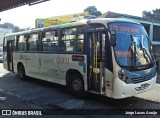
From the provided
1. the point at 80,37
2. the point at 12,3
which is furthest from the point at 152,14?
the point at 80,37

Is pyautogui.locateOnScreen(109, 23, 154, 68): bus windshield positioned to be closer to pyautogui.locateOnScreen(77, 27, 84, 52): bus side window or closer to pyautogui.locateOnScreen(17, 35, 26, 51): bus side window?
pyautogui.locateOnScreen(77, 27, 84, 52): bus side window

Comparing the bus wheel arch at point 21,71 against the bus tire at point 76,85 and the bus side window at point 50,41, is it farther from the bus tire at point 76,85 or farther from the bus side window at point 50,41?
the bus tire at point 76,85

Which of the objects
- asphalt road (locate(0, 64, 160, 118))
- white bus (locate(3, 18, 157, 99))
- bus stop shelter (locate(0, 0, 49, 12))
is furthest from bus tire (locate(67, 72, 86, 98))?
bus stop shelter (locate(0, 0, 49, 12))

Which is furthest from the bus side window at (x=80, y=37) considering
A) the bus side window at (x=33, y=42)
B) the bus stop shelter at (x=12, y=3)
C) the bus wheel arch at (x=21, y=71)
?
the bus wheel arch at (x=21, y=71)

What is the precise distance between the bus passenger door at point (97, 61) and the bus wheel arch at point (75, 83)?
0.61m

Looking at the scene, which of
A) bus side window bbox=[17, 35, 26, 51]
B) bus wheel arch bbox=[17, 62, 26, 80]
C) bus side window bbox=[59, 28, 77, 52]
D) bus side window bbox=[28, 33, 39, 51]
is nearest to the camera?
bus side window bbox=[59, 28, 77, 52]

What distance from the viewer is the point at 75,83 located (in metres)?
9.15

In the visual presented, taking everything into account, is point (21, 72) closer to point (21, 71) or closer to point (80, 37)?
point (21, 71)

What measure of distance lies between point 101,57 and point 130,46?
0.99 meters

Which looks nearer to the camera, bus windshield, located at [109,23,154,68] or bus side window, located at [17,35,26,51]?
bus windshield, located at [109,23,154,68]

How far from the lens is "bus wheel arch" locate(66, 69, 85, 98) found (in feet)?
29.0

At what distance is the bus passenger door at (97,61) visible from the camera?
7750 millimetres

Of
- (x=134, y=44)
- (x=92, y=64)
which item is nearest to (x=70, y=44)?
(x=92, y=64)

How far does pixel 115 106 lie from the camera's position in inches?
312
